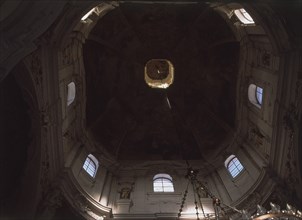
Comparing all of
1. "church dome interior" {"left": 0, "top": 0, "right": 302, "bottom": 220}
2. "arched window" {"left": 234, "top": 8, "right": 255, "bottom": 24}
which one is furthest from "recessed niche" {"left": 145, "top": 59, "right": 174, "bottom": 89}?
"arched window" {"left": 234, "top": 8, "right": 255, "bottom": 24}

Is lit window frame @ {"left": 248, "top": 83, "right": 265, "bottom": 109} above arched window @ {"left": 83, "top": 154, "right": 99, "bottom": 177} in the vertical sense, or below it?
above

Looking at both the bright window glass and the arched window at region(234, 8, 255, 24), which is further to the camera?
the bright window glass

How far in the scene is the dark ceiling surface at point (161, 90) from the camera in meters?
21.2

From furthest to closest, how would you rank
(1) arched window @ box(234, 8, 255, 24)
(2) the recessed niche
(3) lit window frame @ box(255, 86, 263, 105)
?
(2) the recessed niche
(3) lit window frame @ box(255, 86, 263, 105)
(1) arched window @ box(234, 8, 255, 24)

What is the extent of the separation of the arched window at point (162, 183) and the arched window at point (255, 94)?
17.7 feet

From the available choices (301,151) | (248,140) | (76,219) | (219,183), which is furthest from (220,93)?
(76,219)

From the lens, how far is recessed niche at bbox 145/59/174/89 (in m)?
24.3

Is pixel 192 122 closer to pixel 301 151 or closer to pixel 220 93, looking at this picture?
pixel 220 93

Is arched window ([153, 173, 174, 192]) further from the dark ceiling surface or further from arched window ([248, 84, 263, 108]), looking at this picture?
arched window ([248, 84, 263, 108])

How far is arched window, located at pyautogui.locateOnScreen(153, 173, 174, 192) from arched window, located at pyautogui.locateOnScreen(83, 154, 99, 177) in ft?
9.46

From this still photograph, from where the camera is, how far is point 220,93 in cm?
2228

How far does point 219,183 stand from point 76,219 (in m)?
6.81

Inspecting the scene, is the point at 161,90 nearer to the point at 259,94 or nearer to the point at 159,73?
the point at 159,73

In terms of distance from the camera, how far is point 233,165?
18.0 m
